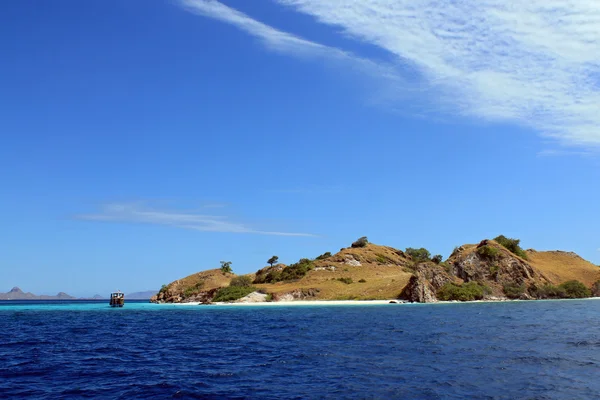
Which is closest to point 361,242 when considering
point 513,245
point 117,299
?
point 513,245

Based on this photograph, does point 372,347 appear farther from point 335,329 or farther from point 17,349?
point 17,349

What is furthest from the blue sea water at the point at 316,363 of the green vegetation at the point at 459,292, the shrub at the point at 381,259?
the shrub at the point at 381,259

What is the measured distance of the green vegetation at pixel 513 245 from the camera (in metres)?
130

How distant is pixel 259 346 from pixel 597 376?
22269mm

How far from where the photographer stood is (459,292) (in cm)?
9894

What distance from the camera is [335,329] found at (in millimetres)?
44750

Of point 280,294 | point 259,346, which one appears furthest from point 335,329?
point 280,294

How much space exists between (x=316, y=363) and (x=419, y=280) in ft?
243

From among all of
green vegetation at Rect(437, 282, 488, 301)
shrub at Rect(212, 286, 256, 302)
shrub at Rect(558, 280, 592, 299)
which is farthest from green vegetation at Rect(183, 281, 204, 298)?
shrub at Rect(558, 280, 592, 299)

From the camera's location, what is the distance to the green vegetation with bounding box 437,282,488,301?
98.8 metres

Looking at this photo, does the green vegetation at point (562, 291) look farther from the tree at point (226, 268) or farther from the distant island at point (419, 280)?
the tree at point (226, 268)

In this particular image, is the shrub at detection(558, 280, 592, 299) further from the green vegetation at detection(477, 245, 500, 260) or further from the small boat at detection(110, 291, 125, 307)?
the small boat at detection(110, 291, 125, 307)

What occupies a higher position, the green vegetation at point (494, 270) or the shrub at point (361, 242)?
the shrub at point (361, 242)

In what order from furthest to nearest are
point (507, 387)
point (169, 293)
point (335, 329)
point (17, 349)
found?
point (169, 293) → point (335, 329) → point (17, 349) → point (507, 387)
